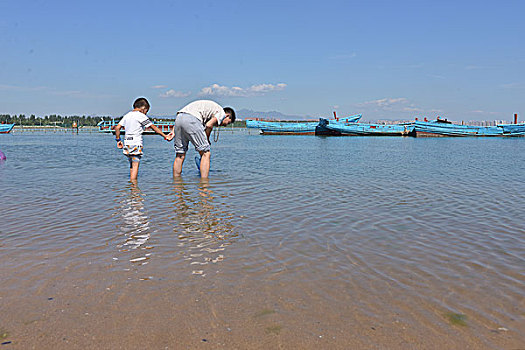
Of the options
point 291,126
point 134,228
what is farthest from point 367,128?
point 134,228

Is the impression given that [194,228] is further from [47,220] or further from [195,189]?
[195,189]

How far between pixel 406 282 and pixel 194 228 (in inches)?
97.3

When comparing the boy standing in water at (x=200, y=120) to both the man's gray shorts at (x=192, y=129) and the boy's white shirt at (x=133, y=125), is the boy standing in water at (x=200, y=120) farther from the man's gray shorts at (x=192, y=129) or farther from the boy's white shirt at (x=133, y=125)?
the boy's white shirt at (x=133, y=125)

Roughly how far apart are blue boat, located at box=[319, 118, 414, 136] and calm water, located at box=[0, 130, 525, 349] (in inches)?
2022

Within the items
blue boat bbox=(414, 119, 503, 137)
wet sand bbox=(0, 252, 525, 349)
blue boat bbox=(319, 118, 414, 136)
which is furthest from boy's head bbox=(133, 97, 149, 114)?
blue boat bbox=(414, 119, 503, 137)

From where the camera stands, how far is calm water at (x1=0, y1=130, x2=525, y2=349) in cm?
236

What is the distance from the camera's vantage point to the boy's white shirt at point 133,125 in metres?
8.37

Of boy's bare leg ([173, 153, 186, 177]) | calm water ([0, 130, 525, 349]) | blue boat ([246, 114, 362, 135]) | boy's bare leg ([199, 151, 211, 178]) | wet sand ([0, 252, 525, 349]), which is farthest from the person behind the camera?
blue boat ([246, 114, 362, 135])

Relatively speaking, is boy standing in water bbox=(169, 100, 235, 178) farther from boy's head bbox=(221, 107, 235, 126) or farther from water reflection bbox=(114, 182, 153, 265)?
water reflection bbox=(114, 182, 153, 265)

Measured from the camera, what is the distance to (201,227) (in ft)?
15.5

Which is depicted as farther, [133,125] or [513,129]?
[513,129]

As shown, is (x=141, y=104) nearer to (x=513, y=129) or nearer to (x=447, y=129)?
(x=447, y=129)

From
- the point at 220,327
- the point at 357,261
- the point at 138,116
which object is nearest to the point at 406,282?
the point at 357,261

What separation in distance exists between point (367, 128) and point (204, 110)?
171ft
